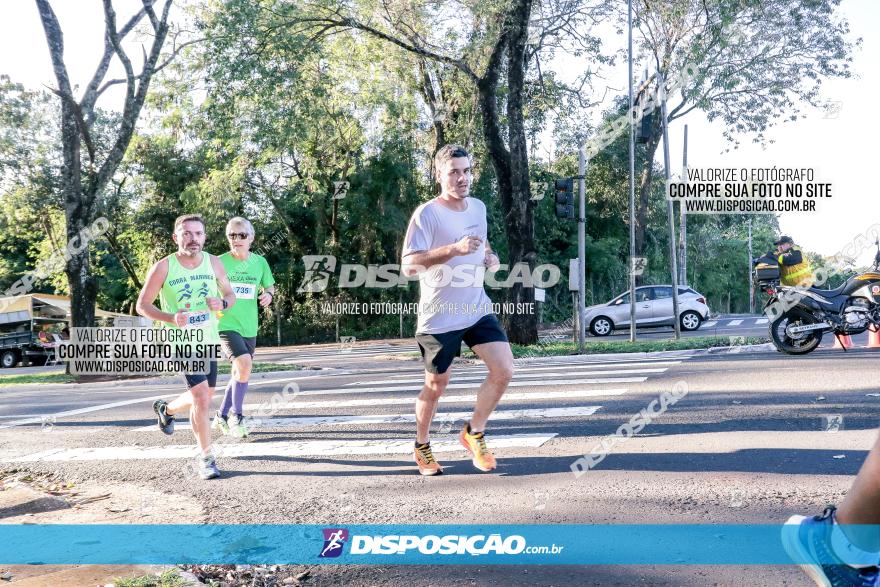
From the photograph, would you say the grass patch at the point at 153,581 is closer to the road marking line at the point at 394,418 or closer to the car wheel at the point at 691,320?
the road marking line at the point at 394,418

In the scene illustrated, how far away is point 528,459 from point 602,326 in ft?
64.8

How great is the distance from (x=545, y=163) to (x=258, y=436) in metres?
29.6

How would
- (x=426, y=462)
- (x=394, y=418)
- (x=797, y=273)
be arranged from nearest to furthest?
(x=426, y=462) < (x=394, y=418) < (x=797, y=273)

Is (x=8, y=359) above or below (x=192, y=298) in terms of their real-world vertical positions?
below

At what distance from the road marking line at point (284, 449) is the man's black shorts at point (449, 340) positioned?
1459 millimetres

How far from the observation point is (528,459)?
5.89m

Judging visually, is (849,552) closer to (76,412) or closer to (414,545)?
(414,545)

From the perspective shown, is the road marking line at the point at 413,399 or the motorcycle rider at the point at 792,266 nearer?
the road marking line at the point at 413,399

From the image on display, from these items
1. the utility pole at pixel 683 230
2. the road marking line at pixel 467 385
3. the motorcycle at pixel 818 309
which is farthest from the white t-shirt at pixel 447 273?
the utility pole at pixel 683 230

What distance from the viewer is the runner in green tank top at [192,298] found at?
5.79m

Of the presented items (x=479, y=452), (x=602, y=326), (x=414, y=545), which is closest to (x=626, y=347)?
(x=602, y=326)

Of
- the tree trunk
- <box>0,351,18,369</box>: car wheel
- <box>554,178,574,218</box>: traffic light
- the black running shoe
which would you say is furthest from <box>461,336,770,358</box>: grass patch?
<box>0,351,18,369</box>: car wheel

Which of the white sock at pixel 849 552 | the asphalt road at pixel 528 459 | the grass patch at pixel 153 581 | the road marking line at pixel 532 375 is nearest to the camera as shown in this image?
the white sock at pixel 849 552

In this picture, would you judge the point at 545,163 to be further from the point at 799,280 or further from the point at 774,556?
the point at 774,556
